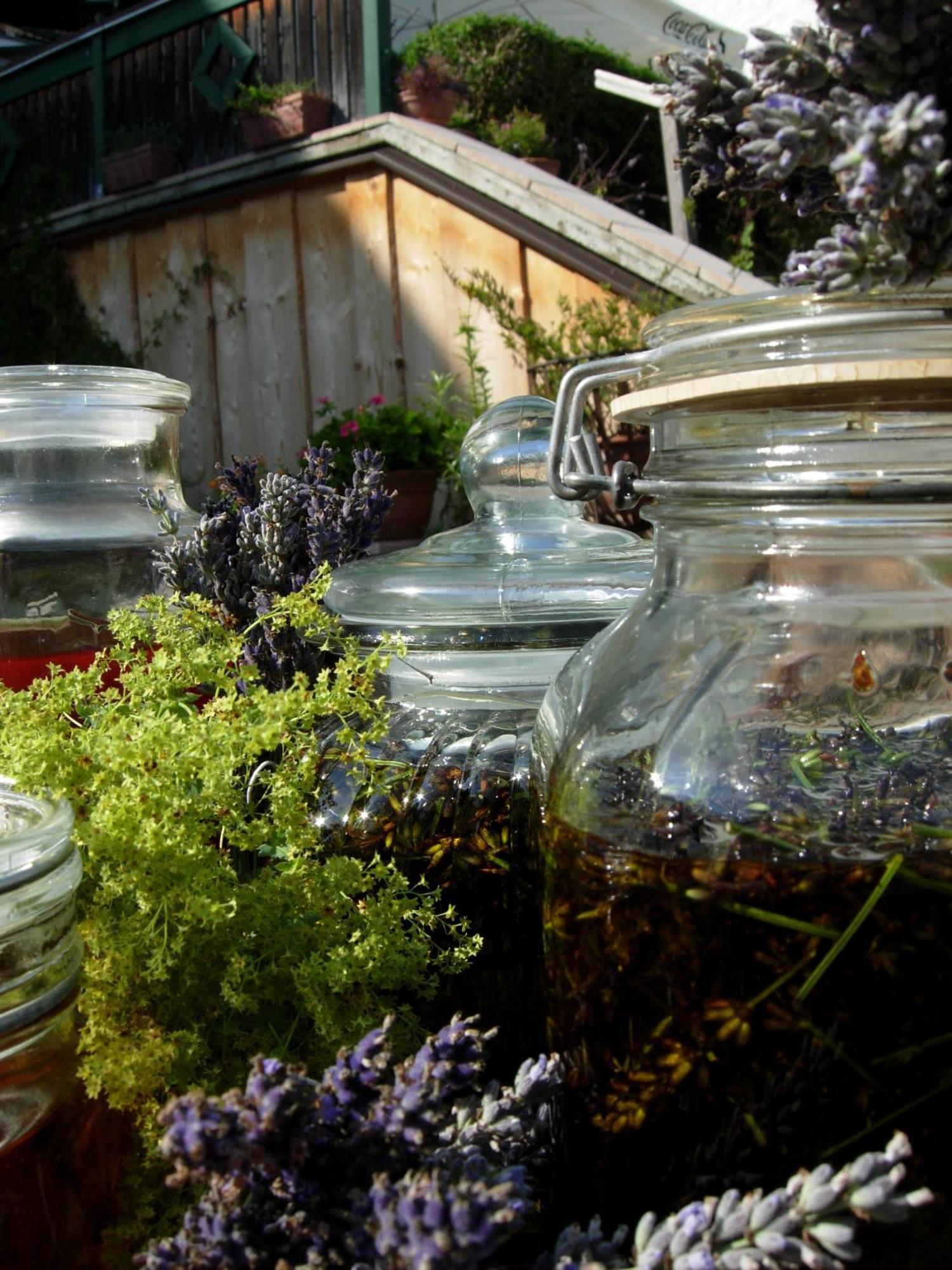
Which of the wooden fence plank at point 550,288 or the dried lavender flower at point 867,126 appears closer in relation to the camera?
the dried lavender flower at point 867,126

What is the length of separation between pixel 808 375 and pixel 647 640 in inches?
5.9

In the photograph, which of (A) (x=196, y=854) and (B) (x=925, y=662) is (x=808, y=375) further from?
(A) (x=196, y=854)

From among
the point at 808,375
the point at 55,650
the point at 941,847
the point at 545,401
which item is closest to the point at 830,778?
the point at 941,847

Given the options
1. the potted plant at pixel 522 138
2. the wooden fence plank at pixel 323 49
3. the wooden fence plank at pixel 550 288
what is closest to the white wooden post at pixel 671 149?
the wooden fence plank at pixel 550 288

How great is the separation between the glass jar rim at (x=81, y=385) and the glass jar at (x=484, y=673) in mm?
260

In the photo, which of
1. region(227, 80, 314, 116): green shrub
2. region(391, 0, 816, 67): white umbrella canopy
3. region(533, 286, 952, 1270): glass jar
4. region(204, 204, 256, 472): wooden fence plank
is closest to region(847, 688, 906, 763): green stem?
region(533, 286, 952, 1270): glass jar

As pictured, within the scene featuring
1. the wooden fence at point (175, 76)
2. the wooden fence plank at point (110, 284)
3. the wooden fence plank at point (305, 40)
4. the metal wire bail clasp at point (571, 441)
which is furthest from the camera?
the wooden fence plank at point (110, 284)

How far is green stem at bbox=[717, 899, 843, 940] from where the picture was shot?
17.7 inches

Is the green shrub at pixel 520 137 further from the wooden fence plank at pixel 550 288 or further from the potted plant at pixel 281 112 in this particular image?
the wooden fence plank at pixel 550 288

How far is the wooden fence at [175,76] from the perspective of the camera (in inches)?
172

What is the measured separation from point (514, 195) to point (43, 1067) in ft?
12.1

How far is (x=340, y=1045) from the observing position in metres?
0.47

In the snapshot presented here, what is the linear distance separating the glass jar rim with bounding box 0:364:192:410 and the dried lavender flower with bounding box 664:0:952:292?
600 mm

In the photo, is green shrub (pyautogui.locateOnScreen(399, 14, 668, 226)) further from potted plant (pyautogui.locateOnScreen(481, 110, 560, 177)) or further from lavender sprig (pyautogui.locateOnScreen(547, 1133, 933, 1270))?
lavender sprig (pyautogui.locateOnScreen(547, 1133, 933, 1270))
